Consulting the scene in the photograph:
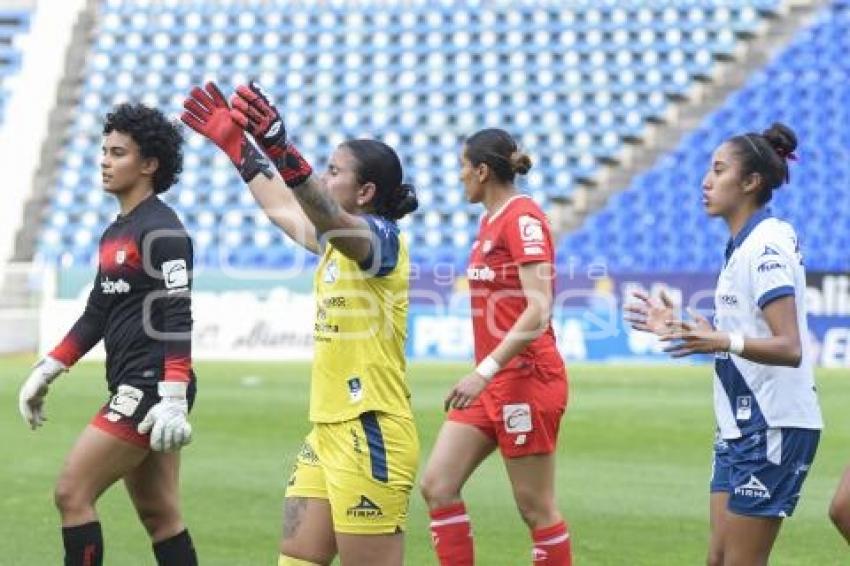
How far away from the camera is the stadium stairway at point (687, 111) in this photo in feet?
95.6

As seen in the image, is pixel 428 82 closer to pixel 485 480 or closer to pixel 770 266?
pixel 485 480

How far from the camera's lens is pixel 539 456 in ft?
23.4

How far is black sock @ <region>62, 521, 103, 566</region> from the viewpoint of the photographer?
21.0ft

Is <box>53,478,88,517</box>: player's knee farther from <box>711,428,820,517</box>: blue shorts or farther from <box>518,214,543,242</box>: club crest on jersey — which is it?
<box>711,428,820,517</box>: blue shorts

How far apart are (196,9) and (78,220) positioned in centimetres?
538

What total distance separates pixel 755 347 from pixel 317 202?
1593mm

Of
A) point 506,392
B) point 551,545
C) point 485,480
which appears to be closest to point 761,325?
point 506,392

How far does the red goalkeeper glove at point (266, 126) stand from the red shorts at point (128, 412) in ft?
5.25

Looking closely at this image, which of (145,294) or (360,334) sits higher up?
(145,294)

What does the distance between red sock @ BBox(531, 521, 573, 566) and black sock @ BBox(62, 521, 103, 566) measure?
191 centimetres

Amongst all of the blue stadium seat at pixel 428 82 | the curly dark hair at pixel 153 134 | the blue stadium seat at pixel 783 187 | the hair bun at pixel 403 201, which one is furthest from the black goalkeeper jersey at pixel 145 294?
the blue stadium seat at pixel 428 82

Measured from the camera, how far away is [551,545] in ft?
23.3

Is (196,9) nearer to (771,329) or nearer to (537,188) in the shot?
(537,188)

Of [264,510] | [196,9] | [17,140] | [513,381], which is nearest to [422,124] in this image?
[196,9]
